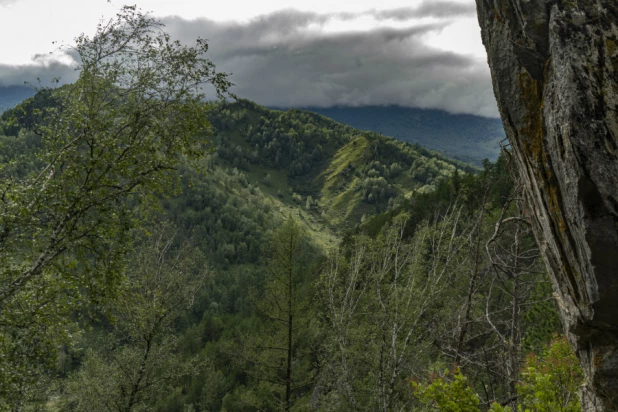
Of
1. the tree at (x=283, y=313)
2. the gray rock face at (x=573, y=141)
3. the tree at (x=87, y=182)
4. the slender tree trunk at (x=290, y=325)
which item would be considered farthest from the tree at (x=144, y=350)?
the gray rock face at (x=573, y=141)

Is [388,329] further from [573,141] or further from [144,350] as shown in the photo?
[144,350]

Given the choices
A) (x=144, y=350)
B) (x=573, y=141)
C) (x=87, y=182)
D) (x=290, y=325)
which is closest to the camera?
(x=573, y=141)

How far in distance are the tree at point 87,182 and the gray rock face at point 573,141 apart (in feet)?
28.3

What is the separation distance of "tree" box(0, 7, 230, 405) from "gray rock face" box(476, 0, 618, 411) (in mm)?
8614

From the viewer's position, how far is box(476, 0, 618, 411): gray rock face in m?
5.20

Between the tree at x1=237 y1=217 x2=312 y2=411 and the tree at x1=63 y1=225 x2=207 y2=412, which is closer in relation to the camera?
the tree at x1=63 y1=225 x2=207 y2=412

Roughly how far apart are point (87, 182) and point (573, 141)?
1106 centimetres

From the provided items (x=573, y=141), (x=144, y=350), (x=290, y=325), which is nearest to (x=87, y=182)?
(x=573, y=141)

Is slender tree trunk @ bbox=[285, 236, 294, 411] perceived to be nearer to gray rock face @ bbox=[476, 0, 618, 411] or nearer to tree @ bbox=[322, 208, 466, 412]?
tree @ bbox=[322, 208, 466, 412]

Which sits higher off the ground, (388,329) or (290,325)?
(388,329)

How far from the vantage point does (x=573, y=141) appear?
17.3 ft

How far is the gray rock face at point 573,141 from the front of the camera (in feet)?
17.1

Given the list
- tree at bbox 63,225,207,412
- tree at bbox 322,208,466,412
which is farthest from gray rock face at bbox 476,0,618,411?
tree at bbox 63,225,207,412

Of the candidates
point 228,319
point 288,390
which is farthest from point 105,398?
point 228,319
